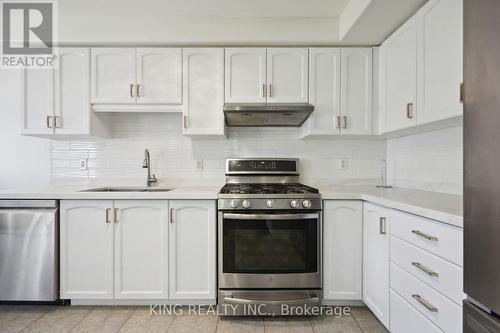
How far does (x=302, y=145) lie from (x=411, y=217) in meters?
1.38

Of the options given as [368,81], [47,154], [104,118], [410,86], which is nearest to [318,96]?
[368,81]

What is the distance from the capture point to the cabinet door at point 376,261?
5.85ft

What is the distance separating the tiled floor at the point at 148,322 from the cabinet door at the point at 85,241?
18 centimetres

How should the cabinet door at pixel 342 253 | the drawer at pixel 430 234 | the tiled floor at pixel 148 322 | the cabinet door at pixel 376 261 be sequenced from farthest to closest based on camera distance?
1. the cabinet door at pixel 342 253
2. the tiled floor at pixel 148 322
3. the cabinet door at pixel 376 261
4. the drawer at pixel 430 234

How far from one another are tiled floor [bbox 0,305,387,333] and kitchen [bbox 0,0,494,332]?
15 millimetres

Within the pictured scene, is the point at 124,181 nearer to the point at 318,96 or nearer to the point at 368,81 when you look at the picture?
the point at 318,96

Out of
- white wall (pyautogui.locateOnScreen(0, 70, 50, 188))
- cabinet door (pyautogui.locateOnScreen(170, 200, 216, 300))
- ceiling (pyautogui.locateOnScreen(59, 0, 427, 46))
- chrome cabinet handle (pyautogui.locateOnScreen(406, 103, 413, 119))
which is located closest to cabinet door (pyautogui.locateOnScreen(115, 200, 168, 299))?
cabinet door (pyautogui.locateOnScreen(170, 200, 216, 300))

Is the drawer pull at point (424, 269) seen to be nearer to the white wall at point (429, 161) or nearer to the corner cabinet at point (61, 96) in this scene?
the white wall at point (429, 161)

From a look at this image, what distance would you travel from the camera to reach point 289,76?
7.90 feet

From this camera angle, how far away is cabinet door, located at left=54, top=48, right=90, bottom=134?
239 cm

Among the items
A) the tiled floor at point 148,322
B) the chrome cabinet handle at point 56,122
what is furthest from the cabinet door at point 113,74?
the tiled floor at point 148,322

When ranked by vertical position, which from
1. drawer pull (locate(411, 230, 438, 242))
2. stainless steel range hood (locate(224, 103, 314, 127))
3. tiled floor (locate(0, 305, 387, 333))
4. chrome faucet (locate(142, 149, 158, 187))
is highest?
stainless steel range hood (locate(224, 103, 314, 127))

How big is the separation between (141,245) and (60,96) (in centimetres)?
149

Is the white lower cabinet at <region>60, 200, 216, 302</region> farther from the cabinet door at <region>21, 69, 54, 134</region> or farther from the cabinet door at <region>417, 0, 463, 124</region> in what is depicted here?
the cabinet door at <region>417, 0, 463, 124</region>
